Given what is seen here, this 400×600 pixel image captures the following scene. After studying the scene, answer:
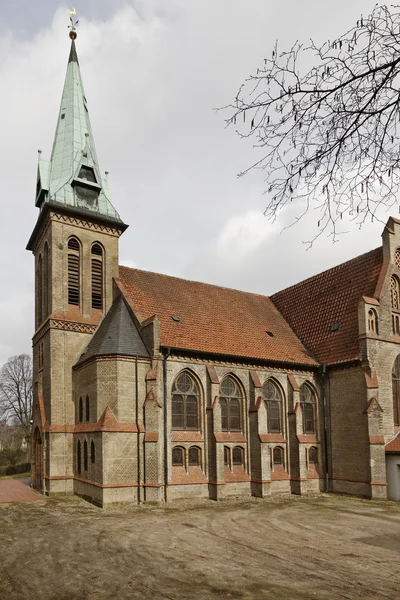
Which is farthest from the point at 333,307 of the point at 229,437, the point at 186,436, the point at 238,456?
the point at 186,436

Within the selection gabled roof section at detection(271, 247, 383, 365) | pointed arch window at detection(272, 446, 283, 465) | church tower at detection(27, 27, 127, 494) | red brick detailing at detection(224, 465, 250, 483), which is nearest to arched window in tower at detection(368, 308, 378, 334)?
gabled roof section at detection(271, 247, 383, 365)

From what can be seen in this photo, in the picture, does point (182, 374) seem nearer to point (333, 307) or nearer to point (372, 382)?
point (372, 382)

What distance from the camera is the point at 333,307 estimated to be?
1216 inches

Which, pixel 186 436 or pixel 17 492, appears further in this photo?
pixel 17 492

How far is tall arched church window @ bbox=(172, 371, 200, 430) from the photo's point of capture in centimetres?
2477

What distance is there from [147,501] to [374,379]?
12677 millimetres

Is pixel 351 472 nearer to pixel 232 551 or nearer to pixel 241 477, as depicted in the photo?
pixel 241 477

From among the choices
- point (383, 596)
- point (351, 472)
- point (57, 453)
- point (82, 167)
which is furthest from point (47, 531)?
point (82, 167)

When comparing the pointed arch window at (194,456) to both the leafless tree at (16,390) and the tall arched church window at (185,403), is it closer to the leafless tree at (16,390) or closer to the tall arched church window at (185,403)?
the tall arched church window at (185,403)

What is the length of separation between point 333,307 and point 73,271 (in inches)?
598

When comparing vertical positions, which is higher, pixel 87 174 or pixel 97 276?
pixel 87 174

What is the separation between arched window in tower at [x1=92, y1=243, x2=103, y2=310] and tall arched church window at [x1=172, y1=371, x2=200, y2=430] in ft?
21.6

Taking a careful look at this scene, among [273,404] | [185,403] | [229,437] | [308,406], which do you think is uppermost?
[185,403]

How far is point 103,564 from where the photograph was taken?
41.0ft
